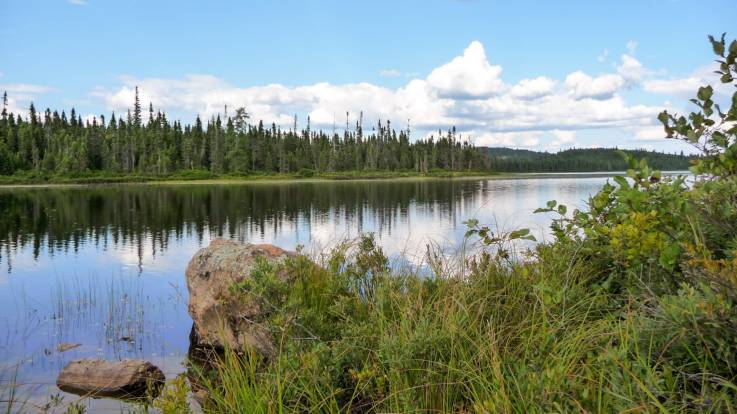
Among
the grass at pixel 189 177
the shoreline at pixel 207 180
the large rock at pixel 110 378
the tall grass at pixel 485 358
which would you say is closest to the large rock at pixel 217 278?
the large rock at pixel 110 378

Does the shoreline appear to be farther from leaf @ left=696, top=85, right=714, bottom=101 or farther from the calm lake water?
leaf @ left=696, top=85, right=714, bottom=101

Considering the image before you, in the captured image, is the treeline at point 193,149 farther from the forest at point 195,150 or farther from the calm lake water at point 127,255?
the calm lake water at point 127,255

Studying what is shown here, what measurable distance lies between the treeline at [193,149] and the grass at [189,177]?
2.62 m

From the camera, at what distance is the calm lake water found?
10898 millimetres

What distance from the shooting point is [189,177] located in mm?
103750

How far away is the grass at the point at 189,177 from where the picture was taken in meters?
93.0

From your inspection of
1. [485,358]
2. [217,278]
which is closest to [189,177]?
[217,278]

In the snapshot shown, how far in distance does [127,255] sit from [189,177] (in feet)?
280

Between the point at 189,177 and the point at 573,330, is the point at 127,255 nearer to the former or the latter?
the point at 573,330

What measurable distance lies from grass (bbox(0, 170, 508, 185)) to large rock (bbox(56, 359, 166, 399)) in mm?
94824

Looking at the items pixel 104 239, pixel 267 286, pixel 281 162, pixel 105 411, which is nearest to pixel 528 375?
pixel 267 286

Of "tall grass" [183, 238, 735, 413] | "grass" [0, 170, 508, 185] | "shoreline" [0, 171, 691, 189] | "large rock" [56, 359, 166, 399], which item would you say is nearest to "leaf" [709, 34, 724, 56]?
"tall grass" [183, 238, 735, 413]

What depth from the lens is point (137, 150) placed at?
11606 cm

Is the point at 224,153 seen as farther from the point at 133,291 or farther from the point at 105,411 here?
the point at 105,411
